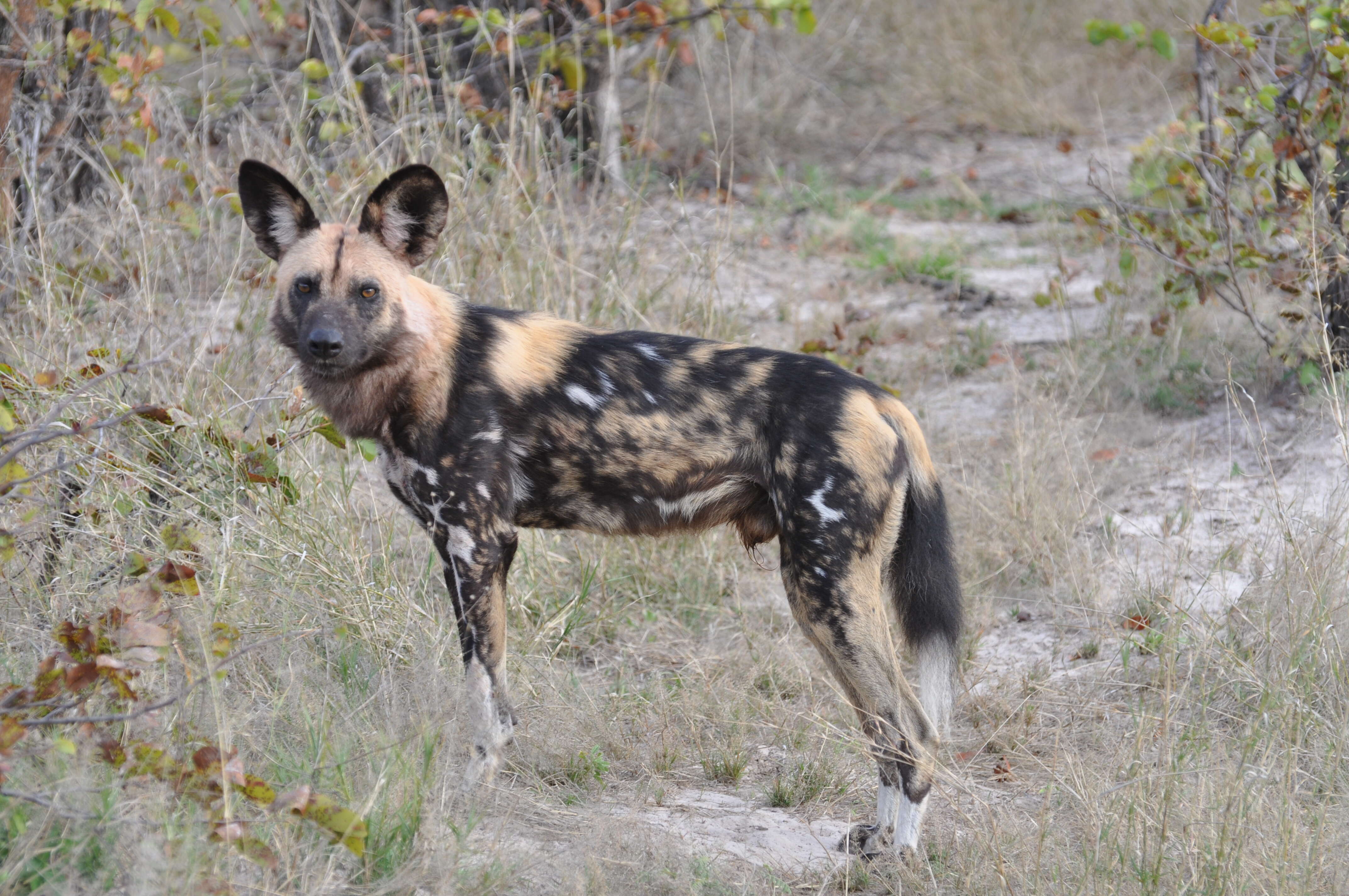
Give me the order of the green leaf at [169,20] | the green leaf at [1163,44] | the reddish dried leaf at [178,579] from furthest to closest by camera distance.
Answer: the green leaf at [1163,44] < the green leaf at [169,20] < the reddish dried leaf at [178,579]

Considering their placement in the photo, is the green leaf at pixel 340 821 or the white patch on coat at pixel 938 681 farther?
the white patch on coat at pixel 938 681

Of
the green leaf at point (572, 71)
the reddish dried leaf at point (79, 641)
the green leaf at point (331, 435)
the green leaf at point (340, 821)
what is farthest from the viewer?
the green leaf at point (572, 71)

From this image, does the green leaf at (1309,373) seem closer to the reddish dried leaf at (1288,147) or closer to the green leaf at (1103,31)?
the reddish dried leaf at (1288,147)

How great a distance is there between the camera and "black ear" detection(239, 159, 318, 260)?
9.37 feet

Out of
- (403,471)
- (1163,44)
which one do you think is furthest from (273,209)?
(1163,44)

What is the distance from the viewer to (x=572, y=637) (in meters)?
3.67

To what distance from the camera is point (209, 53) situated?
5094 millimetres

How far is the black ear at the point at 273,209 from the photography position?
2.86m

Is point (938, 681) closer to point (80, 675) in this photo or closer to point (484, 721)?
point (484, 721)

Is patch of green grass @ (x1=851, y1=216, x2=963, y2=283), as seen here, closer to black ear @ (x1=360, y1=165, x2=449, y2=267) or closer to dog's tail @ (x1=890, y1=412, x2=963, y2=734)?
dog's tail @ (x1=890, y1=412, x2=963, y2=734)

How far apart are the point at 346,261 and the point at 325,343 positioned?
0.23 metres

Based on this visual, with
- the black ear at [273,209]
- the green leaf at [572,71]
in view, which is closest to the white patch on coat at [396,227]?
the black ear at [273,209]

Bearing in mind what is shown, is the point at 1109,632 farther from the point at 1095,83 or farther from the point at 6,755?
the point at 1095,83

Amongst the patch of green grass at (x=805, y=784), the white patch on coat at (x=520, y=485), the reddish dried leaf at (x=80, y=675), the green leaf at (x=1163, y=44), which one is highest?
the green leaf at (x=1163, y=44)
